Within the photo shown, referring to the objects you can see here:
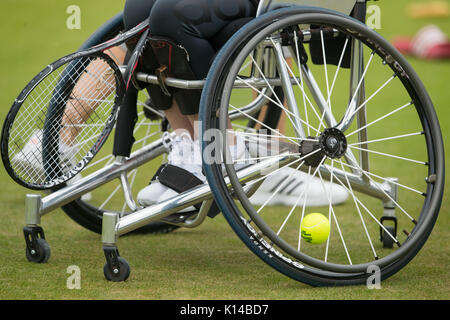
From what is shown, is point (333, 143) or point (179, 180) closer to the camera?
point (333, 143)

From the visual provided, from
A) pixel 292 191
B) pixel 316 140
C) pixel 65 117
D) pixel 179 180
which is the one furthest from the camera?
pixel 292 191

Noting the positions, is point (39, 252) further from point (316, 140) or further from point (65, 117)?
point (316, 140)

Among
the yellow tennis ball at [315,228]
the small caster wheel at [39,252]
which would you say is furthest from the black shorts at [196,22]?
the small caster wheel at [39,252]

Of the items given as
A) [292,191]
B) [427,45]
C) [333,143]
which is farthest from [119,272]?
[427,45]

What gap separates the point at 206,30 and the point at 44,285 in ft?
2.45

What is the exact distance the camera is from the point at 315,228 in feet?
6.14

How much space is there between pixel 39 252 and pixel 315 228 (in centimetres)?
75

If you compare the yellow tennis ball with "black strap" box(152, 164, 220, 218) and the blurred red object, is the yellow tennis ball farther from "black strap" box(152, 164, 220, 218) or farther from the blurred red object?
the blurred red object

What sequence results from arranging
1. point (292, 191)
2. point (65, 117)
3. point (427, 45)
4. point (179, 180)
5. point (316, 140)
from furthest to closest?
point (427, 45) → point (292, 191) → point (65, 117) → point (179, 180) → point (316, 140)

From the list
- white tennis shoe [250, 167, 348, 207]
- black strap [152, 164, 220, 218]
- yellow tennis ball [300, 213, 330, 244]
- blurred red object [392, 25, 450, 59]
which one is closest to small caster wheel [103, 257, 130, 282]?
black strap [152, 164, 220, 218]

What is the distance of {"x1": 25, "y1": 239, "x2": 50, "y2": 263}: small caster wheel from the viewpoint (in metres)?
2.03

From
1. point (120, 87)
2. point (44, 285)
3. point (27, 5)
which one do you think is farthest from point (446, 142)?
point (27, 5)

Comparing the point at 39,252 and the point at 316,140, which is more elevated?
the point at 316,140

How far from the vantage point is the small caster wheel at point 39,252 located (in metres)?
2.03
